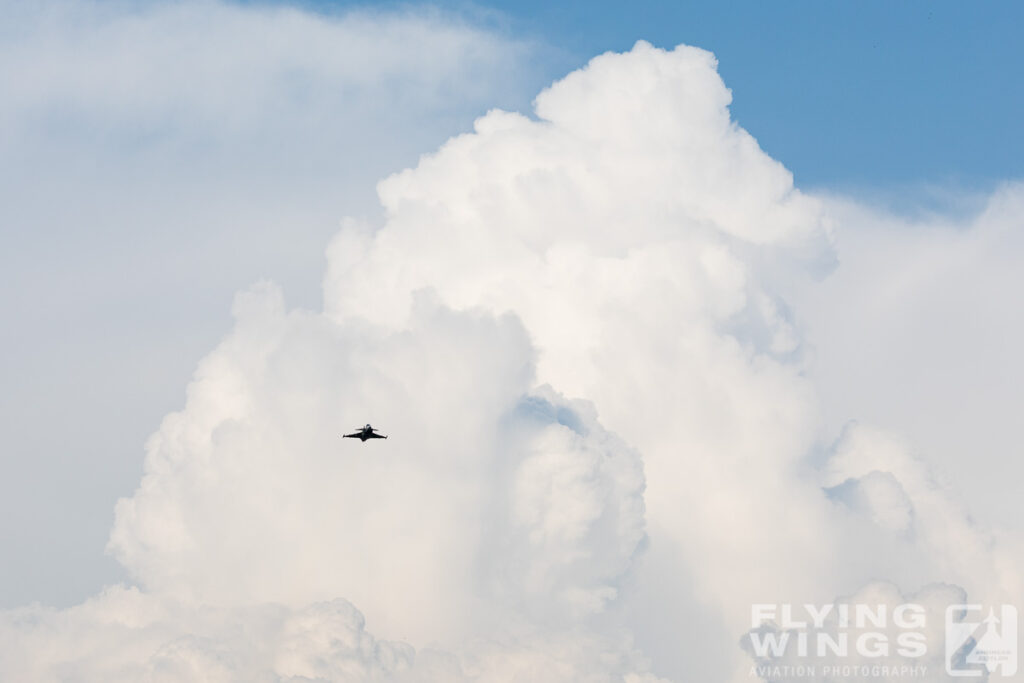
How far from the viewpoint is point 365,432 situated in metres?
189
